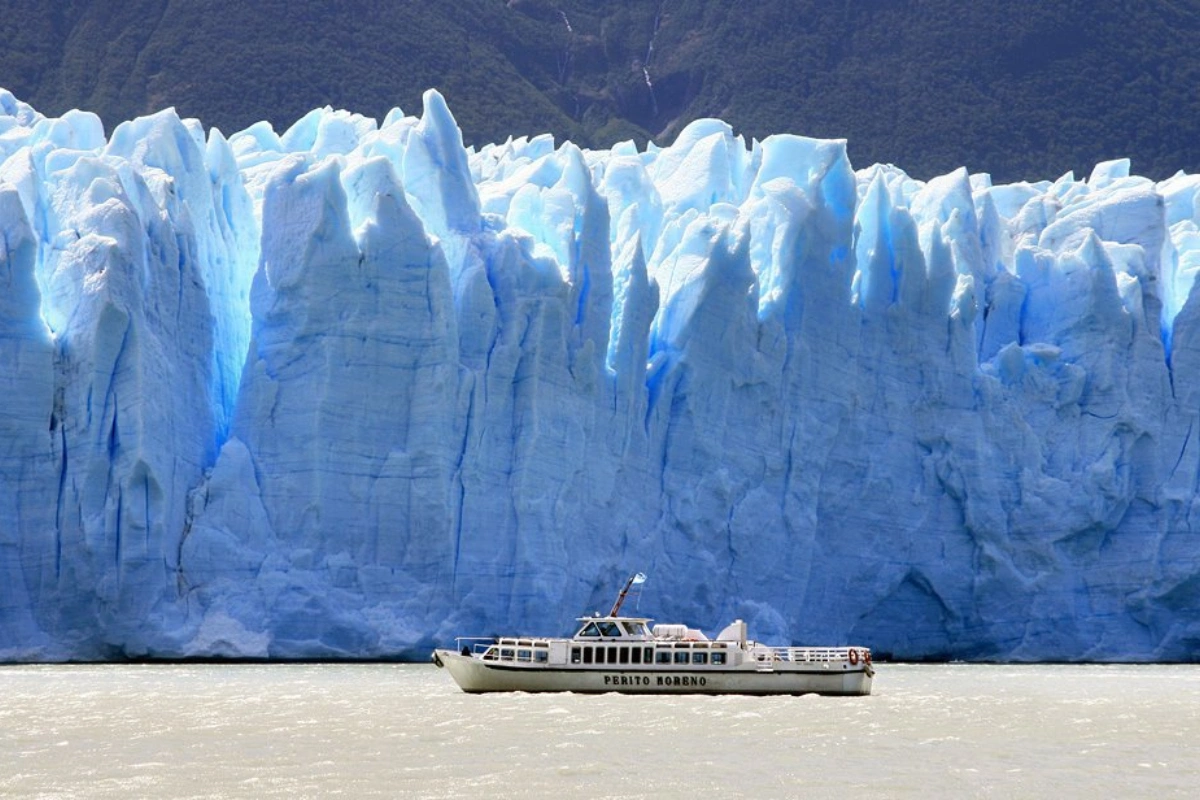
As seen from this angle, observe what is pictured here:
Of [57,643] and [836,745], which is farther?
[57,643]

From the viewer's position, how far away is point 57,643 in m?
24.5

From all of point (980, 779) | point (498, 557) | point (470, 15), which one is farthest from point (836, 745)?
point (470, 15)

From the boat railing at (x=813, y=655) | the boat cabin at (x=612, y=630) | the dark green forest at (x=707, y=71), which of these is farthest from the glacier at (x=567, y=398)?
the dark green forest at (x=707, y=71)

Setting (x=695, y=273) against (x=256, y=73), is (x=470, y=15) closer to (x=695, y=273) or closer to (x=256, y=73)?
(x=256, y=73)

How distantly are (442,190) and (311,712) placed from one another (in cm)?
1031

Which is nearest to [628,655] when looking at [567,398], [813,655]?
[813,655]

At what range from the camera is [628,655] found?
74.2 feet

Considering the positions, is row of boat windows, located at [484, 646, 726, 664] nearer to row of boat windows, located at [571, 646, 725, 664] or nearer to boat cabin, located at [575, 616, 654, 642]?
row of boat windows, located at [571, 646, 725, 664]

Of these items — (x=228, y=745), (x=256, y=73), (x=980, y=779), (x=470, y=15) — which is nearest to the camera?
(x=980, y=779)

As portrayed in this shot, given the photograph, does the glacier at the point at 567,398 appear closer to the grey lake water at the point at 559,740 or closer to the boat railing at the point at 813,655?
the grey lake water at the point at 559,740

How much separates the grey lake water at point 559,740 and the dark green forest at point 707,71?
32.7 m

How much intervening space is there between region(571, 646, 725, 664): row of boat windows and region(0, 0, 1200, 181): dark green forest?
105 ft

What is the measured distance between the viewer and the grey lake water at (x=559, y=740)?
45.7ft

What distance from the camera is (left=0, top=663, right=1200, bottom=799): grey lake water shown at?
13.9 m
